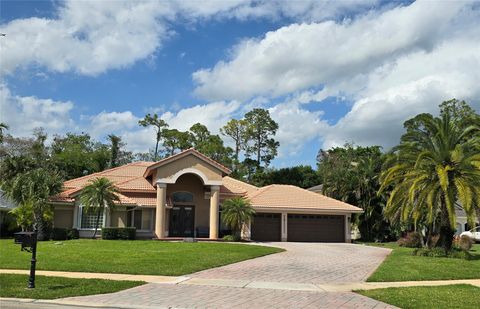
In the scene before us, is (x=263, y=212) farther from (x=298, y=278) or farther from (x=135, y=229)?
(x=298, y=278)

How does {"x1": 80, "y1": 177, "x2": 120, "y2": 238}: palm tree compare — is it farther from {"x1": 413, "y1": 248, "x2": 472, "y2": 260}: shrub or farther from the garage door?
{"x1": 413, "y1": 248, "x2": 472, "y2": 260}: shrub

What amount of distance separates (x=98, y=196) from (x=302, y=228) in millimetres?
15291

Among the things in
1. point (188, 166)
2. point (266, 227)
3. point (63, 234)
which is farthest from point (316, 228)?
point (63, 234)

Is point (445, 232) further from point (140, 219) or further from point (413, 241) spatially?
point (140, 219)

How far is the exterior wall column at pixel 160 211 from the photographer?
3338cm

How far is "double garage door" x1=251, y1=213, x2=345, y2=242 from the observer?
3647cm

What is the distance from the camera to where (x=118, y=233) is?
31.3m

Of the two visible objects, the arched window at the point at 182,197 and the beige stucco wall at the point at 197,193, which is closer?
the arched window at the point at 182,197

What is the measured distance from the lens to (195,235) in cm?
3562

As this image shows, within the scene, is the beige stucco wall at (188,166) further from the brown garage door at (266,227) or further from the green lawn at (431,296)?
the green lawn at (431,296)

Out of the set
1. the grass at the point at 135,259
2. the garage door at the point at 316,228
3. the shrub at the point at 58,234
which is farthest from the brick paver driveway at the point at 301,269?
the shrub at the point at 58,234

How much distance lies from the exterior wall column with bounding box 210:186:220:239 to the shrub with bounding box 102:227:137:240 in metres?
5.77

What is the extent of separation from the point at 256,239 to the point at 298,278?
21082 millimetres

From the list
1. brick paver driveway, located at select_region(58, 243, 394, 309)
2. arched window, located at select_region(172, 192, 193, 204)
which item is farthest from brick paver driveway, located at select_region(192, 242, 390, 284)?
arched window, located at select_region(172, 192, 193, 204)
